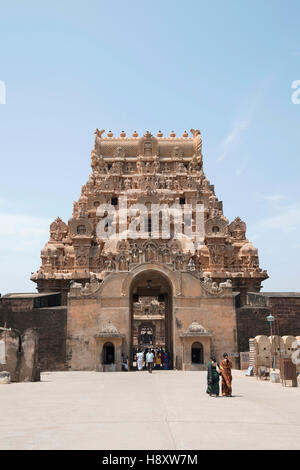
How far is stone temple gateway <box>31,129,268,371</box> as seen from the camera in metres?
33.0

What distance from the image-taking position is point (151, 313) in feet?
185

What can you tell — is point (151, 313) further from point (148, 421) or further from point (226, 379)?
point (148, 421)

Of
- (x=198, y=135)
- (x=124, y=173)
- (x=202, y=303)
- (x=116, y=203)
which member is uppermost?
(x=198, y=135)

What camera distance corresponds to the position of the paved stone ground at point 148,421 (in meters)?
7.82

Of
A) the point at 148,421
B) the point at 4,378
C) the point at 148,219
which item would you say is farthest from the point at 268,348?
the point at 148,219

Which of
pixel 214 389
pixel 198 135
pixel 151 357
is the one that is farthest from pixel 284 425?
pixel 198 135

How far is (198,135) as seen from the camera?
68.4 meters

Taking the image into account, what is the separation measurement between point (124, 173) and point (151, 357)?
39.1m

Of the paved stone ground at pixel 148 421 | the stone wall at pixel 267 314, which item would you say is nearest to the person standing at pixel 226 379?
the paved stone ground at pixel 148 421

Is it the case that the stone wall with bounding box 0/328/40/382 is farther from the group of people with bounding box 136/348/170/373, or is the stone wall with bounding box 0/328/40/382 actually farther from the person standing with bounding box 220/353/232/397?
the person standing with bounding box 220/353/232/397

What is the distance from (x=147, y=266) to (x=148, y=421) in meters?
23.7

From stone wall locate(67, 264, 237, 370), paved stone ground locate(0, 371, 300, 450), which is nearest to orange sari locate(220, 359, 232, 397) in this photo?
paved stone ground locate(0, 371, 300, 450)

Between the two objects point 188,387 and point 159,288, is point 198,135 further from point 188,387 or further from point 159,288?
point 188,387
